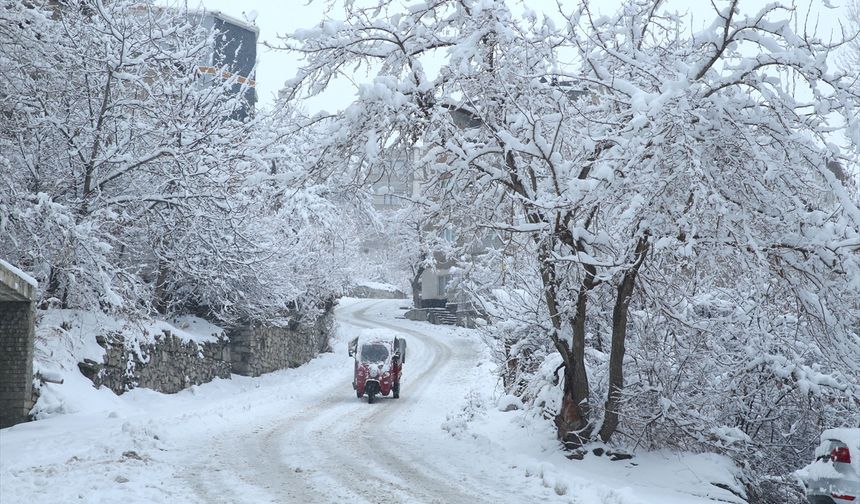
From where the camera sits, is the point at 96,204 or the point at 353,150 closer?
the point at 353,150

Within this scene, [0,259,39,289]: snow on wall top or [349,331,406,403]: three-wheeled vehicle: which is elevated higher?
[0,259,39,289]: snow on wall top

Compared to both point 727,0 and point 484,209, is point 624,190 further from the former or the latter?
point 484,209

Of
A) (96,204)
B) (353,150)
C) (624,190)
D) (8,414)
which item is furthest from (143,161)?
(624,190)

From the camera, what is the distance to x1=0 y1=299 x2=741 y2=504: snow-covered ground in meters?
9.08

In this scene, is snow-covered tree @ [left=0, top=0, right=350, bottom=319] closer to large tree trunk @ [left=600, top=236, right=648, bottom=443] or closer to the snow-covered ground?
the snow-covered ground

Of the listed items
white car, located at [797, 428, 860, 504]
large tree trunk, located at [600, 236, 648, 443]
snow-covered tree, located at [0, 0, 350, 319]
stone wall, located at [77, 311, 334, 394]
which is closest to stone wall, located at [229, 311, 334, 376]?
stone wall, located at [77, 311, 334, 394]

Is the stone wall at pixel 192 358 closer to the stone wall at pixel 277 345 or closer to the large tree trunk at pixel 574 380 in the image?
the stone wall at pixel 277 345

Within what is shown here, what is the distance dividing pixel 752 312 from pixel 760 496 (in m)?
3.53

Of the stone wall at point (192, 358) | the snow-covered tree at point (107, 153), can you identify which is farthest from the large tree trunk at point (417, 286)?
the snow-covered tree at point (107, 153)

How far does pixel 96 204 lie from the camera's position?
688 inches

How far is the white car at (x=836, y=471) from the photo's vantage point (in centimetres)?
768

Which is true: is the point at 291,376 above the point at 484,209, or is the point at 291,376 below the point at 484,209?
below

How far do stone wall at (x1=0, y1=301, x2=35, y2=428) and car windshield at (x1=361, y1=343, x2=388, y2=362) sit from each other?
10758 mm

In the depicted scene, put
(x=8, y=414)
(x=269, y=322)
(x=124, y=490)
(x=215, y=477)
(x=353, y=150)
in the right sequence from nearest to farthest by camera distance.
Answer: (x=124, y=490)
(x=215, y=477)
(x=353, y=150)
(x=8, y=414)
(x=269, y=322)
